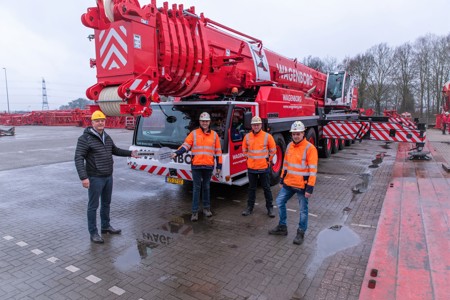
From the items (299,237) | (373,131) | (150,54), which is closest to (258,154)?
(299,237)

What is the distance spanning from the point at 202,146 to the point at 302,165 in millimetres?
1684

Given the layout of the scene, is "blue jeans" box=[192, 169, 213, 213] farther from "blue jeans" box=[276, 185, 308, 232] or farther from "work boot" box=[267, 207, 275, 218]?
"blue jeans" box=[276, 185, 308, 232]

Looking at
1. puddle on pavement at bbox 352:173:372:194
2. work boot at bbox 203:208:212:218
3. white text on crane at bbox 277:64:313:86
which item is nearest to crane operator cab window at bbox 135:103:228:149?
work boot at bbox 203:208:212:218

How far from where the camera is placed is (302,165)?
13.8ft

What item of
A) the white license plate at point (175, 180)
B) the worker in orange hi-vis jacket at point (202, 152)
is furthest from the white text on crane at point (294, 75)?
the white license plate at point (175, 180)

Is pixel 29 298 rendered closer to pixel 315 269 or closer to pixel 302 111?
pixel 315 269

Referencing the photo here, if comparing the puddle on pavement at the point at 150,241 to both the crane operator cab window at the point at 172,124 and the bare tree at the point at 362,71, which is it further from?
the bare tree at the point at 362,71

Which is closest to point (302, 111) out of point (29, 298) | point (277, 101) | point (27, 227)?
point (277, 101)

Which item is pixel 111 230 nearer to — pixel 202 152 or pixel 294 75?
pixel 202 152

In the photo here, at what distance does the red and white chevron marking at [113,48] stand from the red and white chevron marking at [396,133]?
24.1 ft

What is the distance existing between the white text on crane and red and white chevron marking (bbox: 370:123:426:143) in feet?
8.59

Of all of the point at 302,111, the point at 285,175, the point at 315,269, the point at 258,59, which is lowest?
the point at 315,269

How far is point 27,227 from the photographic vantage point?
481 cm

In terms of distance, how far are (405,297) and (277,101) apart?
4.88 meters
